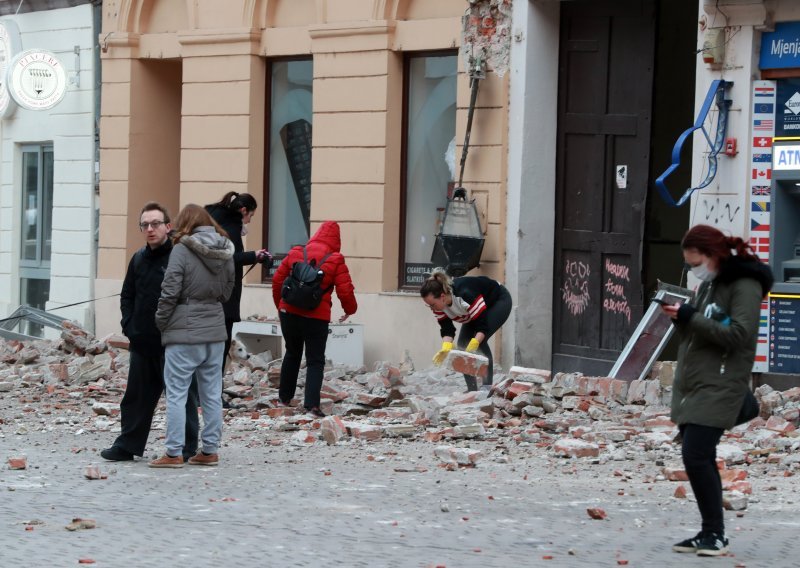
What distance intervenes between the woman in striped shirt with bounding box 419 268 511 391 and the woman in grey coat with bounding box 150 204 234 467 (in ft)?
10.1

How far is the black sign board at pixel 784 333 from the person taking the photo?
12.7 m

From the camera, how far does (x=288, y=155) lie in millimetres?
17625

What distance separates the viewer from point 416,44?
628 inches

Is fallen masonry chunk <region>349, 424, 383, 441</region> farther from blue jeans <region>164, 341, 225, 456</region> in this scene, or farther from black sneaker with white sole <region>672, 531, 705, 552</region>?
black sneaker with white sole <region>672, 531, 705, 552</region>

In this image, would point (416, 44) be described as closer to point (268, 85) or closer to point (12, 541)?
point (268, 85)

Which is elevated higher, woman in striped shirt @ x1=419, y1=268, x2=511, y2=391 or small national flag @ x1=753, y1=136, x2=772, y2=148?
small national flag @ x1=753, y1=136, x2=772, y2=148

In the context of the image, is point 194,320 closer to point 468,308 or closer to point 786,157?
point 468,308

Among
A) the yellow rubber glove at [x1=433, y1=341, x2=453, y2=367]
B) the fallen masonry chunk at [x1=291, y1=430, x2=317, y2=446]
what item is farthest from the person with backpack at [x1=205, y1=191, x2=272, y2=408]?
the yellow rubber glove at [x1=433, y1=341, x2=453, y2=367]

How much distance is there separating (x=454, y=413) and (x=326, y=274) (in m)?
1.47

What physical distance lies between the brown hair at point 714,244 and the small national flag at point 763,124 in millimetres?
6115

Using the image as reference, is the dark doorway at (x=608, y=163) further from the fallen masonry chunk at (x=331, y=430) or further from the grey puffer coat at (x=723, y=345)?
the grey puffer coat at (x=723, y=345)

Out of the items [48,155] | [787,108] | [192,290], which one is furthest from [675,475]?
[48,155]

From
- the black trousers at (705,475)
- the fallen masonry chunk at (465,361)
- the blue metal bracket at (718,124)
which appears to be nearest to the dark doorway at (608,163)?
the blue metal bracket at (718,124)

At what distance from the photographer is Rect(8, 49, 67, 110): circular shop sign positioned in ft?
64.7
